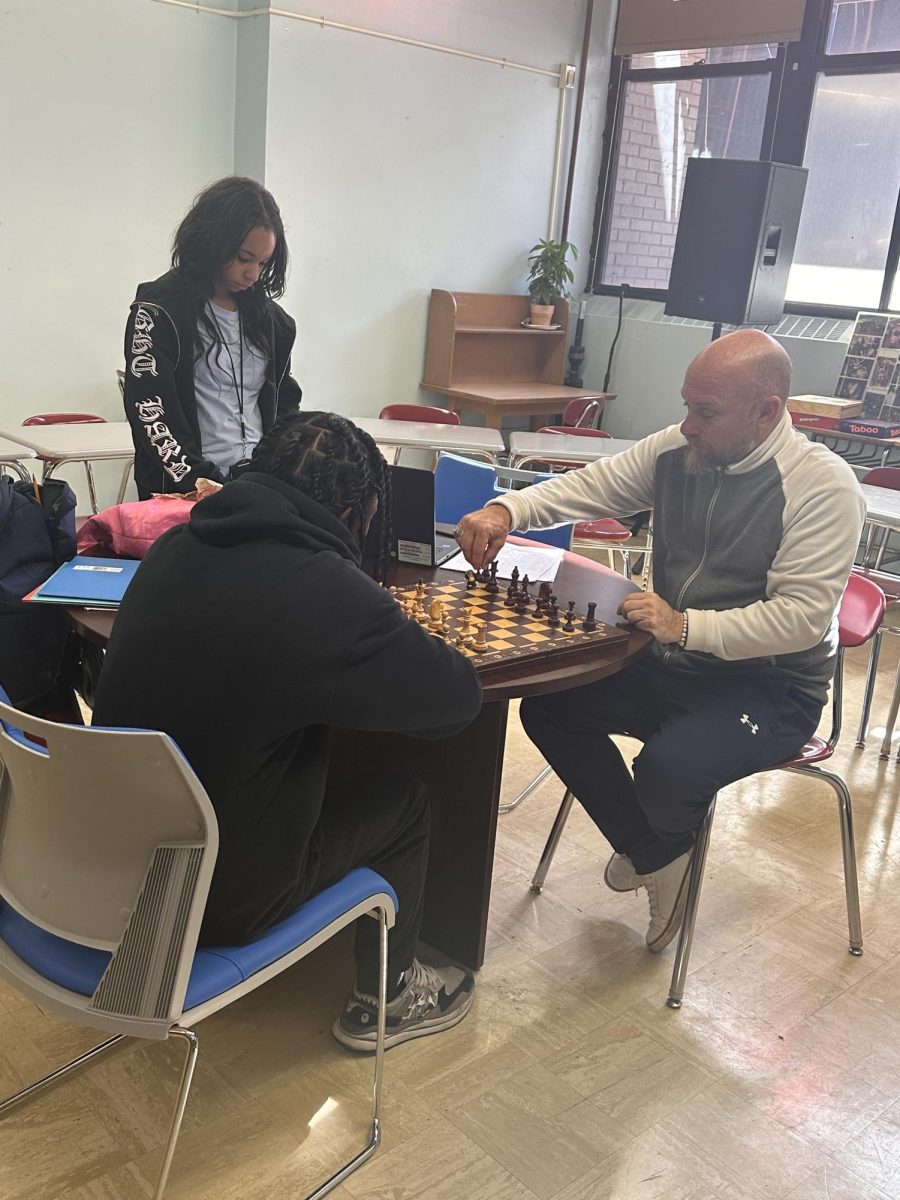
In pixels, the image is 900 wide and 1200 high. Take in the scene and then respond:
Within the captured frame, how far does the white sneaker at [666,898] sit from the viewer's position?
2.36m

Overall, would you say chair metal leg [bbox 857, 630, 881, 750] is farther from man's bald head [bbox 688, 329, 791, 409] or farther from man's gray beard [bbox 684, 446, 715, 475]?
man's bald head [bbox 688, 329, 791, 409]

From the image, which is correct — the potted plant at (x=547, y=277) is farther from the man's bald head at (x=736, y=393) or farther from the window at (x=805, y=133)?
the man's bald head at (x=736, y=393)

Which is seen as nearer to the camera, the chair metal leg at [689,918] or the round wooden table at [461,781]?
the round wooden table at [461,781]

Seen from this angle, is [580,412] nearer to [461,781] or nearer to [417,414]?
[417,414]

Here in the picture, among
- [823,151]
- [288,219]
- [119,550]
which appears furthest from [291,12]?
[119,550]

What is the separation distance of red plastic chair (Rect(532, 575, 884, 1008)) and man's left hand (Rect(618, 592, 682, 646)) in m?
0.37

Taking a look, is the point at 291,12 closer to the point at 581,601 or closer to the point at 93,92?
the point at 93,92

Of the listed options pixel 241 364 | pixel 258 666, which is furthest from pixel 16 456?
pixel 258 666

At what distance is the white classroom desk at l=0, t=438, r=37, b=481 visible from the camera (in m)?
3.67

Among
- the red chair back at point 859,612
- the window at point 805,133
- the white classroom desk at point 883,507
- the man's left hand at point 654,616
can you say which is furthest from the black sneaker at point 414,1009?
the window at point 805,133

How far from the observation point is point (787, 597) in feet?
7.17

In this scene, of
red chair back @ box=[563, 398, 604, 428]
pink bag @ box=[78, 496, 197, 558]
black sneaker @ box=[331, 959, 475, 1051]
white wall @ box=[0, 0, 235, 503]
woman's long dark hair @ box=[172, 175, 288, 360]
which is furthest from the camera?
red chair back @ box=[563, 398, 604, 428]

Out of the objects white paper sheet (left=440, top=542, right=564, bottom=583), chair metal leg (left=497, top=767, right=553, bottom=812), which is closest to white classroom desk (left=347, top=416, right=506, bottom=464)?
chair metal leg (left=497, top=767, right=553, bottom=812)

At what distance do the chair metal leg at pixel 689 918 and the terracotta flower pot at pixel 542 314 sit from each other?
486 cm
